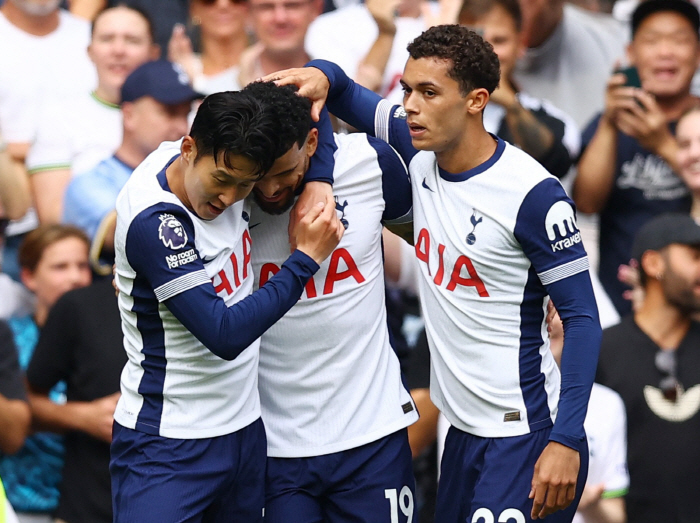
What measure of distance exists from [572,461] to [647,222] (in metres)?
2.78

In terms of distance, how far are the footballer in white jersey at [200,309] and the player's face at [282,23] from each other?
2589 millimetres

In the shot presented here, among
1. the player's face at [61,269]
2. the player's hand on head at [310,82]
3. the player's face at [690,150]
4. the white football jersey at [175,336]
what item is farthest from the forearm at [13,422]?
the player's face at [690,150]

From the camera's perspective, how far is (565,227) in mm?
3621

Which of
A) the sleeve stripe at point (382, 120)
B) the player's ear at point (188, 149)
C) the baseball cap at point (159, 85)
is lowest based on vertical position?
the baseball cap at point (159, 85)

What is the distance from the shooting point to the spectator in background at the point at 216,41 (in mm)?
6867

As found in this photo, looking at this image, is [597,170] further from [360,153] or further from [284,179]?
[284,179]

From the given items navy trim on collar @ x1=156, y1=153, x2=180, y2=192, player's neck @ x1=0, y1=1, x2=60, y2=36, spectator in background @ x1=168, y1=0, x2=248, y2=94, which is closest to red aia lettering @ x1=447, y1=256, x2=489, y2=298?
navy trim on collar @ x1=156, y1=153, x2=180, y2=192

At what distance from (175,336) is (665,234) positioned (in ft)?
9.27

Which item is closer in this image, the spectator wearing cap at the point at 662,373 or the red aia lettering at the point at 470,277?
the red aia lettering at the point at 470,277

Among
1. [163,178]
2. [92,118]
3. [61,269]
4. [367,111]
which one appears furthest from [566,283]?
[92,118]

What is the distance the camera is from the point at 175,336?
3715 mm

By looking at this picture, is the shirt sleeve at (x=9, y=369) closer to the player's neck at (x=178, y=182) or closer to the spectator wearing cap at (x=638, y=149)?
the player's neck at (x=178, y=182)

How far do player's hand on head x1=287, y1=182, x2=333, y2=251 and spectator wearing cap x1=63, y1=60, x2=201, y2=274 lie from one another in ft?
6.80

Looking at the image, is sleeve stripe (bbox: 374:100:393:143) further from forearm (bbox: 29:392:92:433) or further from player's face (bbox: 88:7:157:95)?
player's face (bbox: 88:7:157:95)
